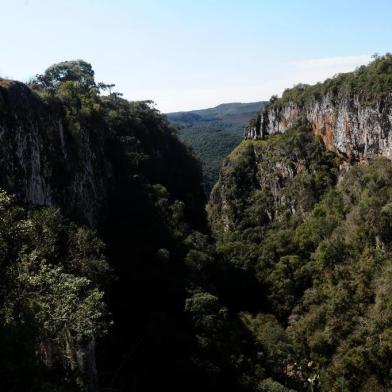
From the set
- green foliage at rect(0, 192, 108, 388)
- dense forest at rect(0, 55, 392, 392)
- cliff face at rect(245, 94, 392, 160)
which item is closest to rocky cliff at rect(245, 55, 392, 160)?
cliff face at rect(245, 94, 392, 160)

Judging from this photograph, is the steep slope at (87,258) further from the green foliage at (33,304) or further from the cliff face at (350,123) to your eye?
the cliff face at (350,123)

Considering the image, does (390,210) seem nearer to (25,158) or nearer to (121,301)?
(121,301)

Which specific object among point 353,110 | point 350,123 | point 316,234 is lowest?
point 316,234

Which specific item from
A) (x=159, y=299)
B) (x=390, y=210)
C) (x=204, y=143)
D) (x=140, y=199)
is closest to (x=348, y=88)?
(x=390, y=210)

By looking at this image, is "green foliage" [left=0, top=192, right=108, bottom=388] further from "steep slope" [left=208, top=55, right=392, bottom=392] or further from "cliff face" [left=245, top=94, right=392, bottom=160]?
"cliff face" [left=245, top=94, right=392, bottom=160]

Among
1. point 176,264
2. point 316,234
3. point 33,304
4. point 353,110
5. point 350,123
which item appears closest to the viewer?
point 33,304

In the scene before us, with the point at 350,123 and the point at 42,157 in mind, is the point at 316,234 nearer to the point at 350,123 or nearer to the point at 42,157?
the point at 350,123

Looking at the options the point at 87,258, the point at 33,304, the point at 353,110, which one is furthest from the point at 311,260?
the point at 33,304
